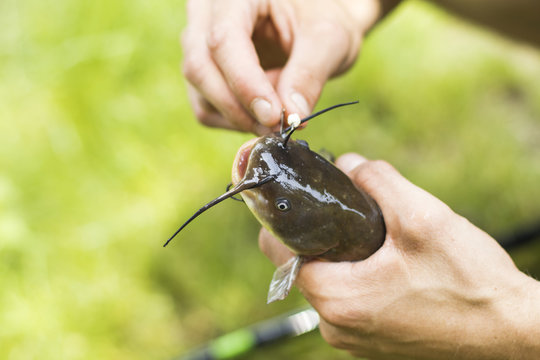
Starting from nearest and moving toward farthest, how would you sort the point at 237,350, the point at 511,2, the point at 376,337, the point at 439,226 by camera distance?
the point at 439,226 < the point at 376,337 < the point at 237,350 < the point at 511,2

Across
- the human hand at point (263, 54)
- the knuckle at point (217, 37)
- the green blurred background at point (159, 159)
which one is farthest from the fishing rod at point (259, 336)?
the knuckle at point (217, 37)

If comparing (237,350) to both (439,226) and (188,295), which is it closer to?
(188,295)

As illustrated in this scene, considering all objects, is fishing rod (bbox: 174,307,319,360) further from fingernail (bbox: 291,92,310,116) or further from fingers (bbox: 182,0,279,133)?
fingernail (bbox: 291,92,310,116)

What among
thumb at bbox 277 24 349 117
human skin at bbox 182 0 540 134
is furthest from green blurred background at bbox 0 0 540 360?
thumb at bbox 277 24 349 117

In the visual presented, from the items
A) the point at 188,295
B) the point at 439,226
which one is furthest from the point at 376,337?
the point at 188,295

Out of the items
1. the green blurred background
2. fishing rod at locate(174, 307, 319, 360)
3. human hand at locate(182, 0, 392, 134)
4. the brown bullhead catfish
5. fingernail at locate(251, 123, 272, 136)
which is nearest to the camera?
the brown bullhead catfish

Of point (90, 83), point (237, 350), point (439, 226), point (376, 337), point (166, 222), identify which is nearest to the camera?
point (439, 226)
